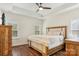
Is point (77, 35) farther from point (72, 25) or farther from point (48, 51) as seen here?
point (48, 51)

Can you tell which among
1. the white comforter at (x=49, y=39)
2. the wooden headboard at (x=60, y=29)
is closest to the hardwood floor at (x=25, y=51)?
the white comforter at (x=49, y=39)

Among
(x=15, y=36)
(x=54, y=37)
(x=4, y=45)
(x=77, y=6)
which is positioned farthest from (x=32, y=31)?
(x=77, y=6)

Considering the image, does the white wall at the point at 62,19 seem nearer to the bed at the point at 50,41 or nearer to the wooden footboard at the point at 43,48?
the bed at the point at 50,41

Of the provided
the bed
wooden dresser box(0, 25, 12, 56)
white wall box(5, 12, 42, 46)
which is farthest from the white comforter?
wooden dresser box(0, 25, 12, 56)

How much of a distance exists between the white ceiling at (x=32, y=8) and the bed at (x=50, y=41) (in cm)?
29

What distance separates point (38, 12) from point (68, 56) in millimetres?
877

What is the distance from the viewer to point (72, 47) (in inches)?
61.0

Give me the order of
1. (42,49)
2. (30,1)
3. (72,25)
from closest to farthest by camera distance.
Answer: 1. (30,1)
2. (72,25)
3. (42,49)

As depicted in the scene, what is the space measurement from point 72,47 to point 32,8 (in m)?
0.97

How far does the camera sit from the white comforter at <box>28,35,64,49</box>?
1524mm

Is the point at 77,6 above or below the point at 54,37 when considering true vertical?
above

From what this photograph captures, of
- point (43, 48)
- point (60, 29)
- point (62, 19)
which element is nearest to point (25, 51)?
point (43, 48)

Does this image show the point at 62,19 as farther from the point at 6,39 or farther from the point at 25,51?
the point at 6,39

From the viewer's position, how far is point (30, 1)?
4.53 ft
